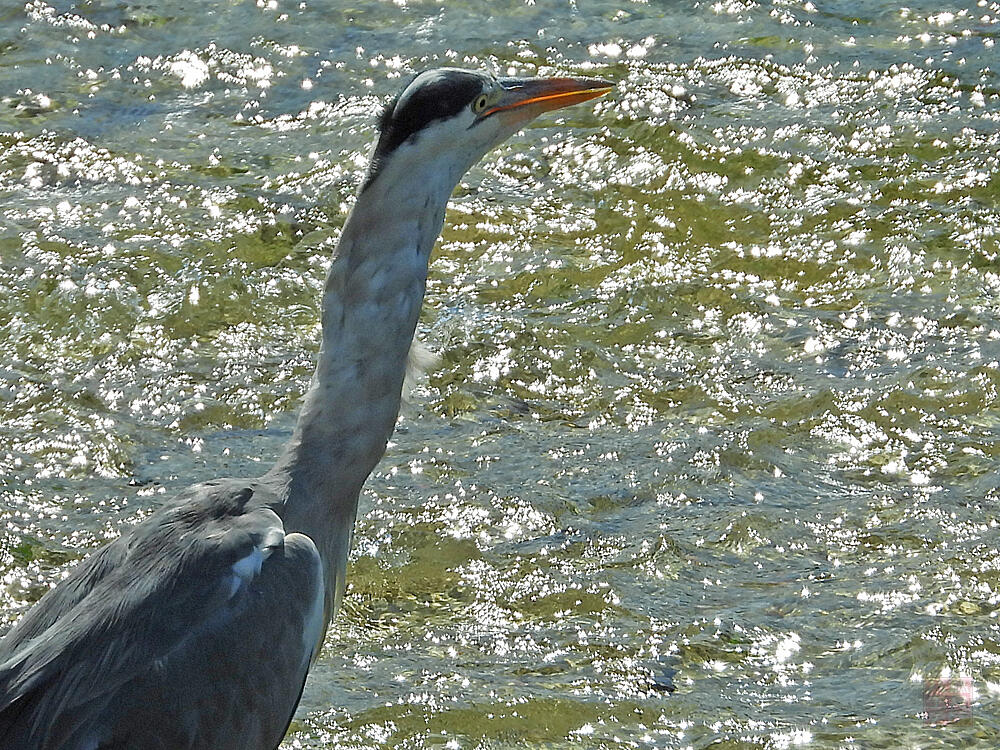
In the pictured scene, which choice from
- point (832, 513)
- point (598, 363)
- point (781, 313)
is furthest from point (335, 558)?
point (781, 313)

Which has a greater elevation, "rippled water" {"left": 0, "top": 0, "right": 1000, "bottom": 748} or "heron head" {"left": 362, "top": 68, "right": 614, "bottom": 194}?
"heron head" {"left": 362, "top": 68, "right": 614, "bottom": 194}

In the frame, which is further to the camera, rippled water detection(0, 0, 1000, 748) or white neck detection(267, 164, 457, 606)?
rippled water detection(0, 0, 1000, 748)

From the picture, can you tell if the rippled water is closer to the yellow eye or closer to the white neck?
the white neck

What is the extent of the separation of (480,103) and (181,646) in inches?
58.0

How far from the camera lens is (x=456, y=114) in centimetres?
353

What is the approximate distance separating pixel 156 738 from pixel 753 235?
14.3 ft

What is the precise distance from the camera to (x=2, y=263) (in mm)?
6398

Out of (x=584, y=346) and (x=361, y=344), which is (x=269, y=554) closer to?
(x=361, y=344)

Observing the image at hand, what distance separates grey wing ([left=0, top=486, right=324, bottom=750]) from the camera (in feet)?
9.62

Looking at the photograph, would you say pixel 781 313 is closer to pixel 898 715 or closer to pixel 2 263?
pixel 898 715

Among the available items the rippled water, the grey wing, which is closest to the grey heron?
the grey wing

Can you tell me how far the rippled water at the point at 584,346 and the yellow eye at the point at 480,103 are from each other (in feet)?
5.06

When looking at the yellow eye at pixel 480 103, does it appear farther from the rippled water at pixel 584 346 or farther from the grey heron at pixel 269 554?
the rippled water at pixel 584 346

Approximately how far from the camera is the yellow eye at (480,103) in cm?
360
